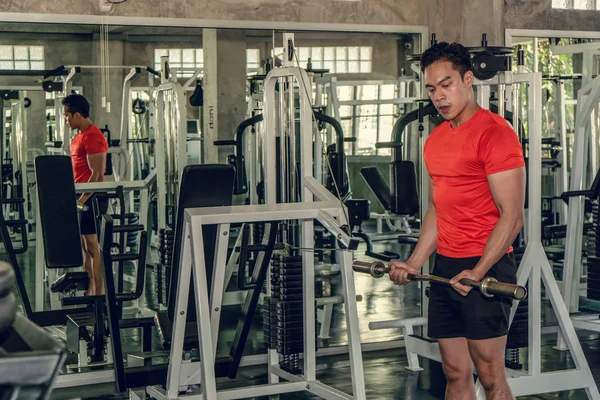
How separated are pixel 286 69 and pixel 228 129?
2.99 feet

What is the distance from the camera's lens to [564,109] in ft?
20.2

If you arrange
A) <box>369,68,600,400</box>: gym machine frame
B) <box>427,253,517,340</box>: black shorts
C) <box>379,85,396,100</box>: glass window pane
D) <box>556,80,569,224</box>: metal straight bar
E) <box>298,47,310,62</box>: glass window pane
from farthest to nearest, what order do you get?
1. <box>556,80,569,224</box>: metal straight bar
2. <box>379,85,396,100</box>: glass window pane
3. <box>298,47,310,62</box>: glass window pane
4. <box>369,68,600,400</box>: gym machine frame
5. <box>427,253,517,340</box>: black shorts

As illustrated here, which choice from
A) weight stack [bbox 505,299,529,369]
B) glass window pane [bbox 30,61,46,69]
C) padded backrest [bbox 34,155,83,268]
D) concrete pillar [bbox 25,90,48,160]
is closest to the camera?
weight stack [bbox 505,299,529,369]

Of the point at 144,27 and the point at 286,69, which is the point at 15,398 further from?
the point at 144,27

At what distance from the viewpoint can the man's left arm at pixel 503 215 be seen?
292 centimetres

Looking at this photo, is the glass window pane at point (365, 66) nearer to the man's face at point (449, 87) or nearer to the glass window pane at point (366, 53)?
the glass window pane at point (366, 53)

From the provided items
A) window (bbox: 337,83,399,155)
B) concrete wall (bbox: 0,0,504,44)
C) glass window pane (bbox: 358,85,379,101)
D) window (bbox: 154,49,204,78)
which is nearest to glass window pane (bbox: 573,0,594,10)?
concrete wall (bbox: 0,0,504,44)

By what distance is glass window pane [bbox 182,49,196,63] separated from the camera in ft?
17.0

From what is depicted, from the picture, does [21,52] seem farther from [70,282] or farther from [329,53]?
[329,53]

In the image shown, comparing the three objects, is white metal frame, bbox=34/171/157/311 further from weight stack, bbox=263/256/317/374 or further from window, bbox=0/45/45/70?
weight stack, bbox=263/256/317/374

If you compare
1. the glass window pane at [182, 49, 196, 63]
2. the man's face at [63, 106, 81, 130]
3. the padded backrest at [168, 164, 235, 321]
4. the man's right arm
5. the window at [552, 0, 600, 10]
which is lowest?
the man's right arm

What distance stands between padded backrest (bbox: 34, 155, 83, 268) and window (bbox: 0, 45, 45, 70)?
501 millimetres

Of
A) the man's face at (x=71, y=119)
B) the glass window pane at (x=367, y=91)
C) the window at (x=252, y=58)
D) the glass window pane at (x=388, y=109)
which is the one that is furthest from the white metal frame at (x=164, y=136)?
the glass window pane at (x=388, y=109)

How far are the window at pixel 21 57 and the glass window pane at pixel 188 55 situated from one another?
780mm
